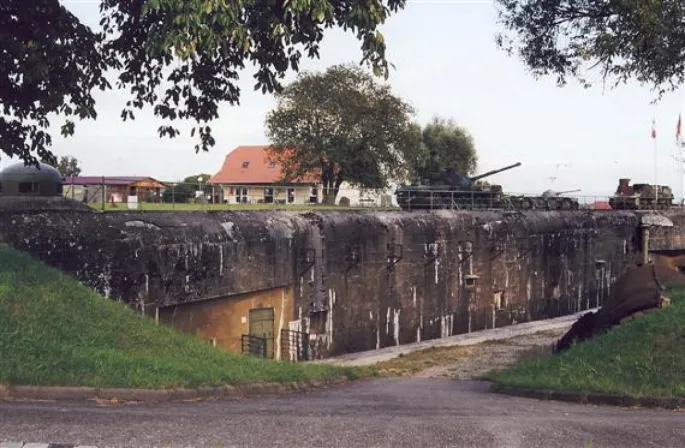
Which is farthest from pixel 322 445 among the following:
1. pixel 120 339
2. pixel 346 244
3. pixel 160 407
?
pixel 346 244

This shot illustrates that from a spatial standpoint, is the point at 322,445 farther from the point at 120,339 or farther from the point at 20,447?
the point at 120,339

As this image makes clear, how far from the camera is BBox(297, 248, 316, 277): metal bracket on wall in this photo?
801 inches

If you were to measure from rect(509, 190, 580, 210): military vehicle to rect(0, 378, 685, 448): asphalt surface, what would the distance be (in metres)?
27.7

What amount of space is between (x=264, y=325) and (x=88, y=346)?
9.17 meters

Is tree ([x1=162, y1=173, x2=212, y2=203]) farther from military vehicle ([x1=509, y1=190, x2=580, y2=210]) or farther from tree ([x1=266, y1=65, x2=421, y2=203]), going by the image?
tree ([x1=266, y1=65, x2=421, y2=203])

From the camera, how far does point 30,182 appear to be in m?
19.0

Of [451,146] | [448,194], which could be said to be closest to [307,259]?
[448,194]

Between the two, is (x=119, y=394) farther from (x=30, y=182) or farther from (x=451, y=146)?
(x=451, y=146)

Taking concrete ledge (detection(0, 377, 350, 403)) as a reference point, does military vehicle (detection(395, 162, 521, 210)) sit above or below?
above

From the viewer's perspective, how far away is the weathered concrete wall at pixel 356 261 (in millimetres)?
14344

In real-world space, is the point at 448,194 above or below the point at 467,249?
above

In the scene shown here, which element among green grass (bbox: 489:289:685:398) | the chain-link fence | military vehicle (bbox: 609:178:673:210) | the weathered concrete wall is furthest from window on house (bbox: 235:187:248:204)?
military vehicle (bbox: 609:178:673:210)

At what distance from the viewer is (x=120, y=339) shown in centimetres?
1047

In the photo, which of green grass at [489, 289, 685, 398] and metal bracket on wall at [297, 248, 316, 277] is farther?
metal bracket on wall at [297, 248, 316, 277]
